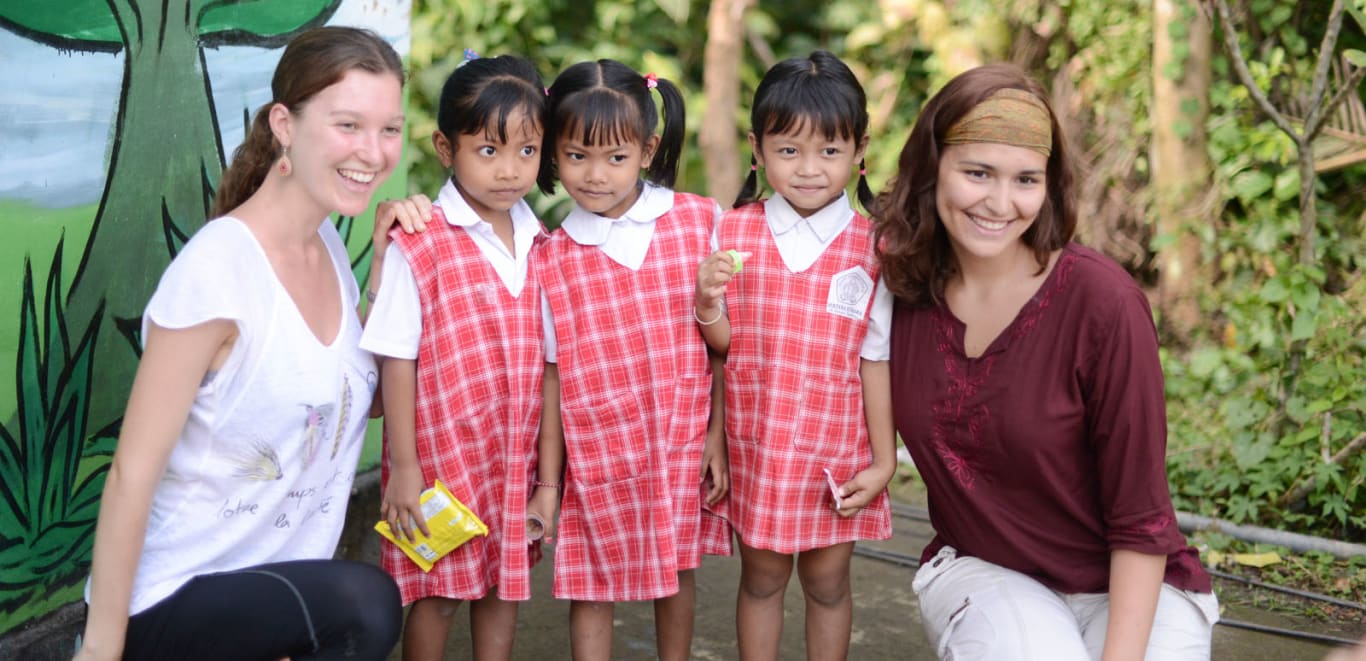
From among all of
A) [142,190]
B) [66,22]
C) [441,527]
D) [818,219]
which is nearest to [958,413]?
[818,219]

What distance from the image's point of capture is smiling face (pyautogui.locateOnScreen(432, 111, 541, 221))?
255 cm

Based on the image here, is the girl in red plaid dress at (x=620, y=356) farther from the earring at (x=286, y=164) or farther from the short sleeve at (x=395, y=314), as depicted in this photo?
the earring at (x=286, y=164)

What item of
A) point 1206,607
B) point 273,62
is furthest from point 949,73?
point 1206,607

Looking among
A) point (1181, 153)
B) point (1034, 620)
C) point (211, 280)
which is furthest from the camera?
point (1181, 153)

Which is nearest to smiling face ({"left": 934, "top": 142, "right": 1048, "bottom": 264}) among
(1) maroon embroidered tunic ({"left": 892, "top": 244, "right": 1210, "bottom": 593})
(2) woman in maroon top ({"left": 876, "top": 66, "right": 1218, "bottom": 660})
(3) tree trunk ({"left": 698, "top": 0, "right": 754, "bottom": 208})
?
(2) woman in maroon top ({"left": 876, "top": 66, "right": 1218, "bottom": 660})

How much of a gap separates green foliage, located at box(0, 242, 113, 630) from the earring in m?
0.61

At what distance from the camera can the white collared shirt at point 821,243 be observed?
8.64 ft

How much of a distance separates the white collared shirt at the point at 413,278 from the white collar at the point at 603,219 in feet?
0.33

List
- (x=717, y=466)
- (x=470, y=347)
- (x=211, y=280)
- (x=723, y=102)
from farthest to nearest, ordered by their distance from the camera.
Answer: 1. (x=723, y=102)
2. (x=717, y=466)
3. (x=470, y=347)
4. (x=211, y=280)

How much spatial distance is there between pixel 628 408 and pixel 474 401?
1.04 ft

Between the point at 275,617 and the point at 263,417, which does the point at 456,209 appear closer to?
the point at 263,417

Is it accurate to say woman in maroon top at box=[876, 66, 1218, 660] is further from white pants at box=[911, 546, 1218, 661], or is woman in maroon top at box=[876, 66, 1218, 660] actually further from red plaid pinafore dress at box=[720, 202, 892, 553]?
red plaid pinafore dress at box=[720, 202, 892, 553]

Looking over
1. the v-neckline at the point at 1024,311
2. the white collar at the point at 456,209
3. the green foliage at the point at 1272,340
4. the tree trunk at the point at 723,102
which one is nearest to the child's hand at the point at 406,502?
the white collar at the point at 456,209

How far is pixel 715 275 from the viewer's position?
8.22 feet
